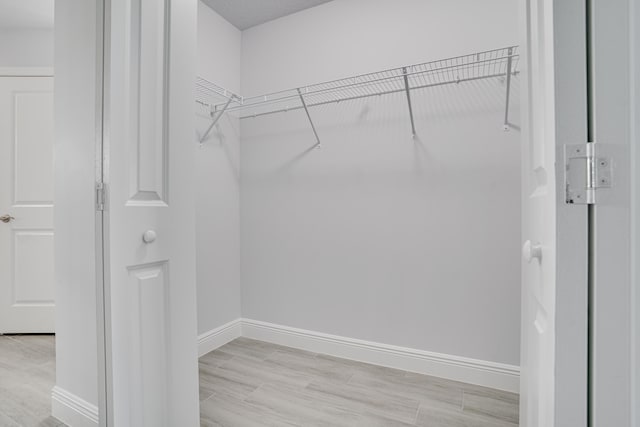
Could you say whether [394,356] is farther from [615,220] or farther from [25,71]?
[25,71]

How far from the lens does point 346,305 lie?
6.82ft

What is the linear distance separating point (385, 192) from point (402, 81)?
71cm

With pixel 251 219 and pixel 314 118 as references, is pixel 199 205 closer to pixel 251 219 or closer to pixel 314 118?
pixel 251 219

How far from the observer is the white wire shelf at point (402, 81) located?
1628mm

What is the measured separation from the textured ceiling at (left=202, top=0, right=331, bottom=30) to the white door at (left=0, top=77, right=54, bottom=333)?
A: 4.42 ft

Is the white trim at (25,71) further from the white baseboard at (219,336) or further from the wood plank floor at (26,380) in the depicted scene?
the white baseboard at (219,336)

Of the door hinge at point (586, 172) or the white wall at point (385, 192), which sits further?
the white wall at point (385, 192)

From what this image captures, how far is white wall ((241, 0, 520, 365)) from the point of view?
1695mm

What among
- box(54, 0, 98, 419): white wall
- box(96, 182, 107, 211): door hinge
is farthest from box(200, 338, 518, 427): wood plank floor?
box(96, 182, 107, 211): door hinge

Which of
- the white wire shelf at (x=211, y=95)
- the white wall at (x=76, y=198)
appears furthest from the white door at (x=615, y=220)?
the white wire shelf at (x=211, y=95)

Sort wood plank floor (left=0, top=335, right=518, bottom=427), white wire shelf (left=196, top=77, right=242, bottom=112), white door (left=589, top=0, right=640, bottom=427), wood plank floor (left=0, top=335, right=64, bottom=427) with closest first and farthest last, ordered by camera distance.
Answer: white door (left=589, top=0, right=640, bottom=427) → wood plank floor (left=0, top=335, right=64, bottom=427) → wood plank floor (left=0, top=335, right=518, bottom=427) → white wire shelf (left=196, top=77, right=242, bottom=112)

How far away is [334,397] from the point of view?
1617mm

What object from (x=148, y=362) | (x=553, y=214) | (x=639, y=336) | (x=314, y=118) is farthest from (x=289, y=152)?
(x=639, y=336)

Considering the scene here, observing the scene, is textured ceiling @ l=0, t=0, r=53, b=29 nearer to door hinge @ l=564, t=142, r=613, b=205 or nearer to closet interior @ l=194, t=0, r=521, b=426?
closet interior @ l=194, t=0, r=521, b=426
